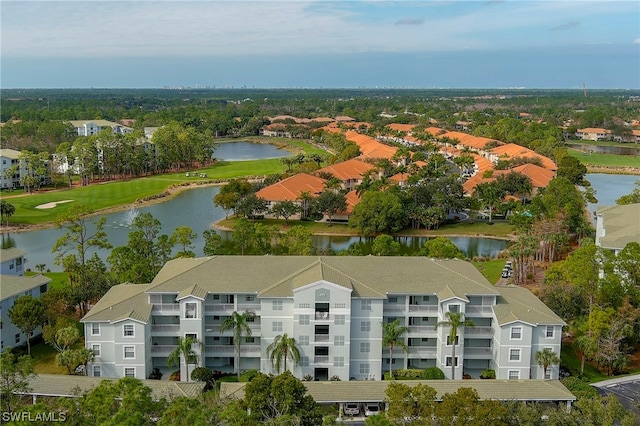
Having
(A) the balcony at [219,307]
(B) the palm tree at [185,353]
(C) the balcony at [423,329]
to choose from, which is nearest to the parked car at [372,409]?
(C) the balcony at [423,329]

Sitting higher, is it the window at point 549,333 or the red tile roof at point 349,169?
the red tile roof at point 349,169

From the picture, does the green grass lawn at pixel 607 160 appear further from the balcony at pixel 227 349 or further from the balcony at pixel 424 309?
the balcony at pixel 227 349

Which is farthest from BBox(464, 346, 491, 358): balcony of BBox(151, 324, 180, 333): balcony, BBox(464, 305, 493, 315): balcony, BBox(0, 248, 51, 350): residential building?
BBox(0, 248, 51, 350): residential building

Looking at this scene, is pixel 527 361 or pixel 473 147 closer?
pixel 527 361

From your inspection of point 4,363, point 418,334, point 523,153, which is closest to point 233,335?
point 418,334

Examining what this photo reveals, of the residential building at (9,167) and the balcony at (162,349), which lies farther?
the residential building at (9,167)

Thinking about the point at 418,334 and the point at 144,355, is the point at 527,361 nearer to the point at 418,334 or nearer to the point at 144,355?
the point at 418,334

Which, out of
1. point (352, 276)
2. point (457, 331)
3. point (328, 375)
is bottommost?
point (328, 375)
